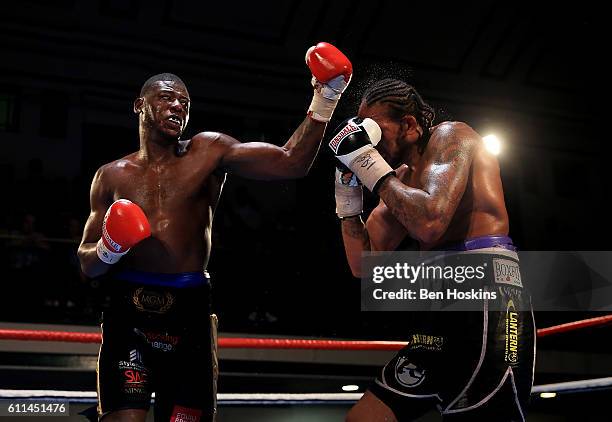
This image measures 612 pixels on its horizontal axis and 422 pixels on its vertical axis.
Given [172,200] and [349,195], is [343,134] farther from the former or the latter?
[172,200]

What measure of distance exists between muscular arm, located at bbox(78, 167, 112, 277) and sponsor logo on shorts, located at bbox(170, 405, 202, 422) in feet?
1.49

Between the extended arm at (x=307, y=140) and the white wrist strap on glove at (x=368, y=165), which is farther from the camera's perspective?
the extended arm at (x=307, y=140)

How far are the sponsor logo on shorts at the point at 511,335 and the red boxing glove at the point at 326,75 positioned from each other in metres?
0.78

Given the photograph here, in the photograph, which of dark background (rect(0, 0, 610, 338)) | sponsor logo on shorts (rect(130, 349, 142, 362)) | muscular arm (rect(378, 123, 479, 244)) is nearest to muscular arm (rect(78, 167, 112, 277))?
sponsor logo on shorts (rect(130, 349, 142, 362))

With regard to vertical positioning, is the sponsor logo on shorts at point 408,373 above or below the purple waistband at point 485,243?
below

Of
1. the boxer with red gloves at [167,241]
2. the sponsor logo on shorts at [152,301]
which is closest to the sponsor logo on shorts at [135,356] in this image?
the boxer with red gloves at [167,241]

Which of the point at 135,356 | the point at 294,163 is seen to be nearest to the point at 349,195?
the point at 294,163

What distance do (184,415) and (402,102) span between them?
40.5 inches

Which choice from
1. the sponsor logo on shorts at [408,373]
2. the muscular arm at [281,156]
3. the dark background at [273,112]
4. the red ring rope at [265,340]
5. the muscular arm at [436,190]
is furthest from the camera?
the dark background at [273,112]

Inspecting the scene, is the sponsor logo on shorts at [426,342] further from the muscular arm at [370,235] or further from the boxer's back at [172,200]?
the boxer's back at [172,200]

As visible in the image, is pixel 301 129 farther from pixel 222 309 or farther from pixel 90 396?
pixel 222 309

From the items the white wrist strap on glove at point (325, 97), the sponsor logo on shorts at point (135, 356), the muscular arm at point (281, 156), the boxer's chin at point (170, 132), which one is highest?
the white wrist strap on glove at point (325, 97)

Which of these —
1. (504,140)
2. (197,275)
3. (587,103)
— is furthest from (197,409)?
(587,103)

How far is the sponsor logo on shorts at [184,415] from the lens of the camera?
1946 mm
